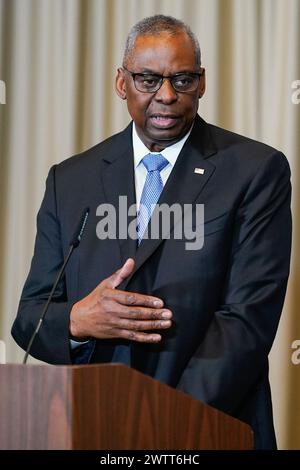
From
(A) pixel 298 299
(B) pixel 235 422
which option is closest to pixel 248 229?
(B) pixel 235 422

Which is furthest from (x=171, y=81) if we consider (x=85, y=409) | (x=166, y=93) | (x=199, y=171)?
(x=85, y=409)

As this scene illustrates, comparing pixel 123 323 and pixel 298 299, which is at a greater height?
pixel 123 323

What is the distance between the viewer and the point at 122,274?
2.61 meters

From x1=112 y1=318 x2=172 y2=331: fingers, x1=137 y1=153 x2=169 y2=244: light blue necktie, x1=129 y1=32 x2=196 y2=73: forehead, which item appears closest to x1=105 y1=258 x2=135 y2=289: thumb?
x1=112 y1=318 x2=172 y2=331: fingers

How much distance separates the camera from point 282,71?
4109 millimetres

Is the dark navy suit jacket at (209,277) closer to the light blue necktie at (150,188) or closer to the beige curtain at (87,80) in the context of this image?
the light blue necktie at (150,188)

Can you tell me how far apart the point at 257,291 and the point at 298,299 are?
1.17 m

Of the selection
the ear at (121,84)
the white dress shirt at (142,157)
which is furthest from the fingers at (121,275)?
the ear at (121,84)

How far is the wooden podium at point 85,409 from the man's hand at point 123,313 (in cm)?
48

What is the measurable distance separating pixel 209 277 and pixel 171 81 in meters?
0.60

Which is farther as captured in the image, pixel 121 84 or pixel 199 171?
pixel 121 84

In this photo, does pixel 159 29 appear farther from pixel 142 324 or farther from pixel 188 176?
pixel 142 324
